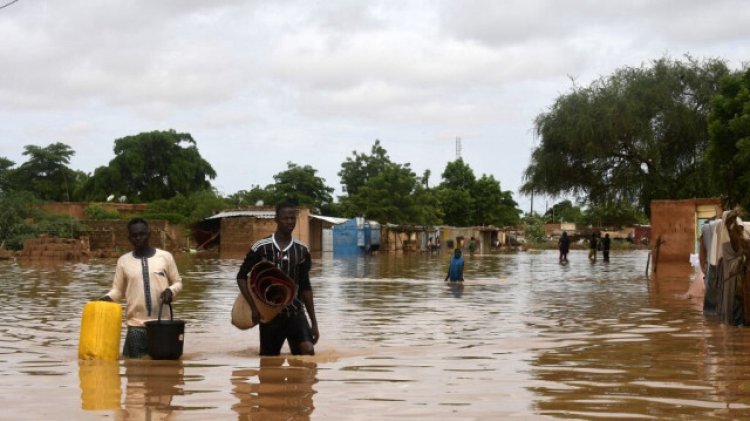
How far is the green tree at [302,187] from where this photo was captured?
8400 centimetres

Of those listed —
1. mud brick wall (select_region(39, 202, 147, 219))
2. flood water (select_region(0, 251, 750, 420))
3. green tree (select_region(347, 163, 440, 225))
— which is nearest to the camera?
flood water (select_region(0, 251, 750, 420))

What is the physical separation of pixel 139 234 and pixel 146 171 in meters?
80.4

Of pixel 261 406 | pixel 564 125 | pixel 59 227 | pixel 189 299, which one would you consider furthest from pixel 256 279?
pixel 59 227

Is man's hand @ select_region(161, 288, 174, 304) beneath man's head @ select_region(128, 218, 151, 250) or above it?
→ beneath

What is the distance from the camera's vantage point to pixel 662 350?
9.68m

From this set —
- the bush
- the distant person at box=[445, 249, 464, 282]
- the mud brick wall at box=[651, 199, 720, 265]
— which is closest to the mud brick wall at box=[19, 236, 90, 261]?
the bush

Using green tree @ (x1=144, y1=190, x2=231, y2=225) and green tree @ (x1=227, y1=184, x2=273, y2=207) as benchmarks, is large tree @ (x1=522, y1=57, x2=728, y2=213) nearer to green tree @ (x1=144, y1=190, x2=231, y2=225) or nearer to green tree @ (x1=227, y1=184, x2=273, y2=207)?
green tree @ (x1=144, y1=190, x2=231, y2=225)

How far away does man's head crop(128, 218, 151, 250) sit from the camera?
832 cm

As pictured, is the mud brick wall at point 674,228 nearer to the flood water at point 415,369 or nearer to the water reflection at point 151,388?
the flood water at point 415,369

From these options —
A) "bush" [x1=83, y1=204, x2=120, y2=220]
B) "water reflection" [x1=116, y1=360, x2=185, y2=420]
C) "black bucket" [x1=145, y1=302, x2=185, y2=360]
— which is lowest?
"water reflection" [x1=116, y1=360, x2=185, y2=420]

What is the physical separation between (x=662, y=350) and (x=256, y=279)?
13.2ft

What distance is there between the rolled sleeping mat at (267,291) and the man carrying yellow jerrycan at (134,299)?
585 mm

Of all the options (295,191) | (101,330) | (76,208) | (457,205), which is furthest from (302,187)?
(101,330)

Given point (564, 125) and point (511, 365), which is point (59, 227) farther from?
point (511, 365)
